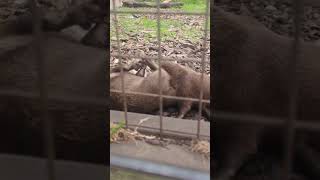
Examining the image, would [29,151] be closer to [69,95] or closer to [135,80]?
[69,95]

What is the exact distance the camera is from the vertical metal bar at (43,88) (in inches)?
8.9

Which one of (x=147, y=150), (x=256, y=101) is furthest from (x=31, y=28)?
(x=147, y=150)

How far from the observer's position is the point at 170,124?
2.13 metres

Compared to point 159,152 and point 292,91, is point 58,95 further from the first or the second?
point 159,152

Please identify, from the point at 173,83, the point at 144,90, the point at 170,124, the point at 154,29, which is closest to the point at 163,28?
the point at 154,29

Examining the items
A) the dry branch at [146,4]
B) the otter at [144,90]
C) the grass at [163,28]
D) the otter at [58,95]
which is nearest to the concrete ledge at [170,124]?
the otter at [144,90]

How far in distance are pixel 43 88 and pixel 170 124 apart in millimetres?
1890

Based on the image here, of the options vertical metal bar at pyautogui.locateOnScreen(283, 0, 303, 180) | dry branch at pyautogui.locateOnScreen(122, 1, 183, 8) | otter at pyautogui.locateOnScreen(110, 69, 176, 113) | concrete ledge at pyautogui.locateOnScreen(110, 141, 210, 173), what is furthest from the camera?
dry branch at pyautogui.locateOnScreen(122, 1, 183, 8)

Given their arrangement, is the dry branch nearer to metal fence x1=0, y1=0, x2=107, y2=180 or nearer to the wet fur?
the wet fur

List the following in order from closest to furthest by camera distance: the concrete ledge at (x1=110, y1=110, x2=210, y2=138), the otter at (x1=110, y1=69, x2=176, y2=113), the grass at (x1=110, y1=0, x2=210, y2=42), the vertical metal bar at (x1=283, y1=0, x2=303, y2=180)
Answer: the vertical metal bar at (x1=283, y1=0, x2=303, y2=180)
the concrete ledge at (x1=110, y1=110, x2=210, y2=138)
the otter at (x1=110, y1=69, x2=176, y2=113)
the grass at (x1=110, y1=0, x2=210, y2=42)

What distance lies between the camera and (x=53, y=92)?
25 centimetres

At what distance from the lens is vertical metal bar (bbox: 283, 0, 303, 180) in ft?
0.66

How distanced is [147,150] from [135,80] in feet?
2.42

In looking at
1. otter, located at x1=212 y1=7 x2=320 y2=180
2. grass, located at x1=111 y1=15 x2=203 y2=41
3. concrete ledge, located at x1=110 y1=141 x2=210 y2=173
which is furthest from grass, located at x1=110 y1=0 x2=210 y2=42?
otter, located at x1=212 y1=7 x2=320 y2=180
